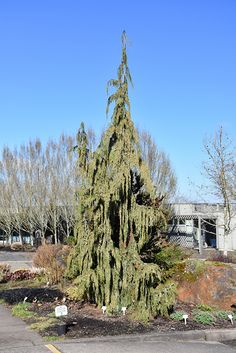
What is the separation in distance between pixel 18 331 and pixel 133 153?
160 inches

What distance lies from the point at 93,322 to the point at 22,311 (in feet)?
5.79

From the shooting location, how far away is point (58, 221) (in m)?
38.4

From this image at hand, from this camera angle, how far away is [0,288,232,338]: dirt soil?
7871 millimetres

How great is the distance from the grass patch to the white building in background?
22.8 m

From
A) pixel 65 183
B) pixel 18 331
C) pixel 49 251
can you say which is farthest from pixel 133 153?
pixel 65 183

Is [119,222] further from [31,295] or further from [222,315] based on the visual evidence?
[31,295]

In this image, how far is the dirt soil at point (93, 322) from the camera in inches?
310

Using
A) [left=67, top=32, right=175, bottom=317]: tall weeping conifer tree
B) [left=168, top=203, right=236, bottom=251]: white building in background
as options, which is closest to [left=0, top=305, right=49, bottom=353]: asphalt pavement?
[left=67, top=32, right=175, bottom=317]: tall weeping conifer tree

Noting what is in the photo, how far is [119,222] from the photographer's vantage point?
391 inches

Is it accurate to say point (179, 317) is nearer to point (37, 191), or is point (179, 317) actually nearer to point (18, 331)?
point (18, 331)

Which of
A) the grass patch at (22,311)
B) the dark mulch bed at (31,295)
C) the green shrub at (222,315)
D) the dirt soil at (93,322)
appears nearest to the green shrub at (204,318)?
the dirt soil at (93,322)

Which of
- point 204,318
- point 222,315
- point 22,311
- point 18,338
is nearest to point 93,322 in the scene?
point 18,338

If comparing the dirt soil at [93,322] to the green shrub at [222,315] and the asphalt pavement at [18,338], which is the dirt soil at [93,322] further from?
the asphalt pavement at [18,338]

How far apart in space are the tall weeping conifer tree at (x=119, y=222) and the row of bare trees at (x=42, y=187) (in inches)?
1016
